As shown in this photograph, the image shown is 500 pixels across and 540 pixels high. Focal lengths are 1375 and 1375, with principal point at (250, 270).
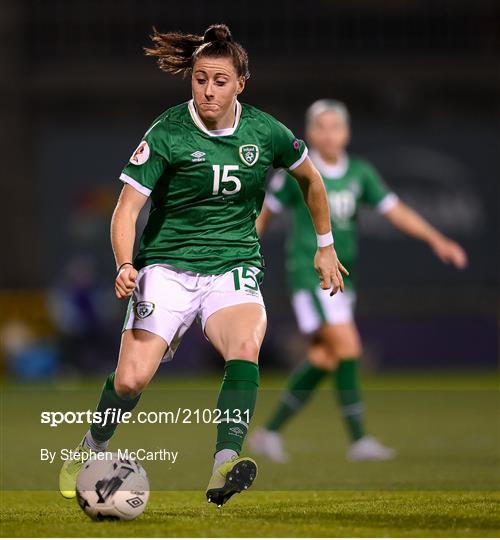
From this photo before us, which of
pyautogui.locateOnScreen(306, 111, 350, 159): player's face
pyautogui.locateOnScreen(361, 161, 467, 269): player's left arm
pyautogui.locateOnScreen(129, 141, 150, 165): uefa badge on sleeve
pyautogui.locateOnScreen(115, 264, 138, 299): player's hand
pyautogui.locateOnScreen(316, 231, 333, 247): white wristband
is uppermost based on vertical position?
pyautogui.locateOnScreen(129, 141, 150, 165): uefa badge on sleeve

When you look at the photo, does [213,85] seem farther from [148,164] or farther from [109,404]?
[109,404]

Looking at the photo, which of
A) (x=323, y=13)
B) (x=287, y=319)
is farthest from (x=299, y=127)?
(x=287, y=319)

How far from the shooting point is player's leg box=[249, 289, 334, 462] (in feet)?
31.4

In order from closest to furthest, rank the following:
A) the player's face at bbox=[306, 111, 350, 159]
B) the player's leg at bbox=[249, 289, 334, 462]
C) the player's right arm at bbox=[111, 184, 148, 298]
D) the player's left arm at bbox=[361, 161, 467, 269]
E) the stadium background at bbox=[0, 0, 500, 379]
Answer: the player's right arm at bbox=[111, 184, 148, 298], the player's left arm at bbox=[361, 161, 467, 269], the player's leg at bbox=[249, 289, 334, 462], the player's face at bbox=[306, 111, 350, 159], the stadium background at bbox=[0, 0, 500, 379]

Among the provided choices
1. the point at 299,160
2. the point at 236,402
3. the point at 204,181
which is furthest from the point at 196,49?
the point at 236,402

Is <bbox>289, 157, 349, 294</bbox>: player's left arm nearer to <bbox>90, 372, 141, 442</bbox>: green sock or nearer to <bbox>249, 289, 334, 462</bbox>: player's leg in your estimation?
<bbox>90, 372, 141, 442</bbox>: green sock

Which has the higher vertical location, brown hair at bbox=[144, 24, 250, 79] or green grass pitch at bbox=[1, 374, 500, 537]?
brown hair at bbox=[144, 24, 250, 79]

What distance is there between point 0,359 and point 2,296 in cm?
99

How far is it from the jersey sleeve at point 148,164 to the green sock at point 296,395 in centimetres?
367

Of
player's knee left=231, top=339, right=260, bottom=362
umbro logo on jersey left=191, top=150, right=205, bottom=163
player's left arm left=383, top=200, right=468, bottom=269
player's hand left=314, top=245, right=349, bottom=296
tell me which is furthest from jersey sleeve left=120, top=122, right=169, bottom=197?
player's left arm left=383, top=200, right=468, bottom=269

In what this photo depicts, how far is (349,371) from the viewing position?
9.48 m

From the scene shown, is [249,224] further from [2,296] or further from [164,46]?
[2,296]

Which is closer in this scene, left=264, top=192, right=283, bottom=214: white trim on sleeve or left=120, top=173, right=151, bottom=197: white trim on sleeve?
left=120, top=173, right=151, bottom=197: white trim on sleeve

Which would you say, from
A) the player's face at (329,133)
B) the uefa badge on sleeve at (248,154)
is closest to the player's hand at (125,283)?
the uefa badge on sleeve at (248,154)
